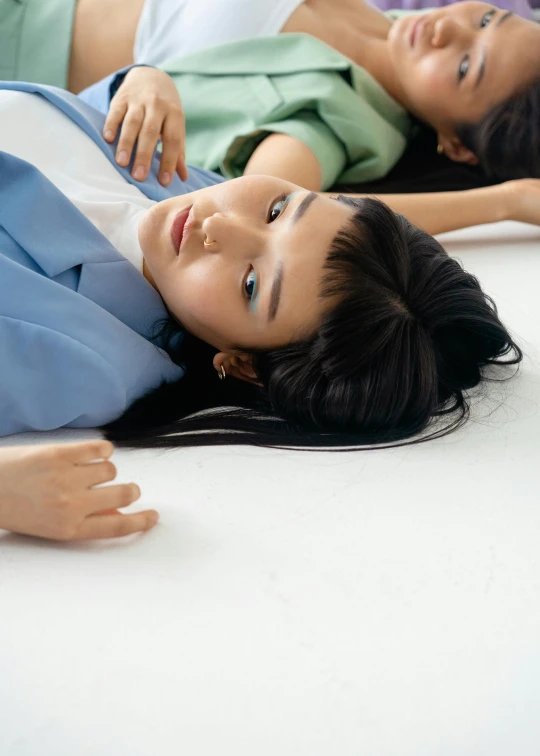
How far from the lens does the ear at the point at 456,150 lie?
1.70 meters

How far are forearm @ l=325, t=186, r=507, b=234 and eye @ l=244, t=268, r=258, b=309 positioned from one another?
21.5 inches

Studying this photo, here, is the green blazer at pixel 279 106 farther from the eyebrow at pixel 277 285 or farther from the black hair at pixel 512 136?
the eyebrow at pixel 277 285

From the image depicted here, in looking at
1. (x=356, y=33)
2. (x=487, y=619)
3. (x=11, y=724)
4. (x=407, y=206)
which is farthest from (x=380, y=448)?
(x=356, y=33)

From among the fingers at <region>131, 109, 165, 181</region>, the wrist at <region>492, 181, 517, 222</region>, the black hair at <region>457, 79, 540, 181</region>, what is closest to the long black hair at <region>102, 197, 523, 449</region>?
the fingers at <region>131, 109, 165, 181</region>

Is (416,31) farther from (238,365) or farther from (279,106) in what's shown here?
(238,365)

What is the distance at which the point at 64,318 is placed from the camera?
2.58 feet

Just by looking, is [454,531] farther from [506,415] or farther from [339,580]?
[506,415]

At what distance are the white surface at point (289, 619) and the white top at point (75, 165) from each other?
0.38m

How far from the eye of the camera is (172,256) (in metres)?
0.89

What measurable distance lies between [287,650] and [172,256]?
50cm

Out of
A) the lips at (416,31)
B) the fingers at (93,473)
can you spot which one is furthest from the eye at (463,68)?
the fingers at (93,473)

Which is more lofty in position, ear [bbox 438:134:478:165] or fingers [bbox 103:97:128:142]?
fingers [bbox 103:97:128:142]

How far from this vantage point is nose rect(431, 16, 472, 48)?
1.56 m

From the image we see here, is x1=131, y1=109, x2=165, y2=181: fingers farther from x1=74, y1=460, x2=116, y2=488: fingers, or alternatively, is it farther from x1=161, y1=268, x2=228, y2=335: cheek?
x1=74, y1=460, x2=116, y2=488: fingers
